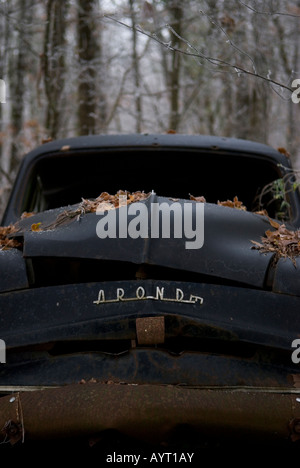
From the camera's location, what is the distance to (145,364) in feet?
7.07

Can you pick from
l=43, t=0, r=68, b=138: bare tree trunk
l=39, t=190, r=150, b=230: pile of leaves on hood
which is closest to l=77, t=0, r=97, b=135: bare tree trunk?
l=43, t=0, r=68, b=138: bare tree trunk

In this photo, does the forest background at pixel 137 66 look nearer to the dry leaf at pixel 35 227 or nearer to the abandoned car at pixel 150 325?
the dry leaf at pixel 35 227

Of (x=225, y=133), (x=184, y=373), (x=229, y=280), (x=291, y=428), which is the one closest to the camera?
(x=291, y=428)

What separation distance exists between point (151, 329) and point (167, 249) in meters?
0.35

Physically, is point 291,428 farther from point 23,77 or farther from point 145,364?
point 23,77

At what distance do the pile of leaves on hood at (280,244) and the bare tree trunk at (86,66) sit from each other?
6.92 metres

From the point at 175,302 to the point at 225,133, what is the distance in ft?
38.9

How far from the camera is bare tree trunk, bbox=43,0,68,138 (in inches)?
343

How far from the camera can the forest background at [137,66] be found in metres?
8.66

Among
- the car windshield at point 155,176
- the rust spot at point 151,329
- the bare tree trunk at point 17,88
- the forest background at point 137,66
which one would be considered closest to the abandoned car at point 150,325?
the rust spot at point 151,329

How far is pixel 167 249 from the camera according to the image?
2.30 m
